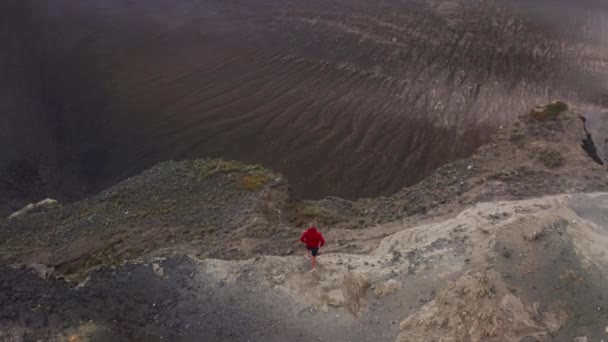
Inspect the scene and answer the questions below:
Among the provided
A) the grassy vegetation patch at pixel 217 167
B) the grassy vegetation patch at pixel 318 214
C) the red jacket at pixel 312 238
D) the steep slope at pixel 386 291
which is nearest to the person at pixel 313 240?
the red jacket at pixel 312 238

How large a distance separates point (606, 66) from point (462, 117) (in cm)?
821

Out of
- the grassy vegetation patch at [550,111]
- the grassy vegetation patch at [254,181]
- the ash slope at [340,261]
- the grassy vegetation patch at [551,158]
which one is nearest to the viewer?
the ash slope at [340,261]

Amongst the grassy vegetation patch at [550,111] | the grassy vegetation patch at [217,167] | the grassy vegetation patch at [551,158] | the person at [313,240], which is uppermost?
the grassy vegetation patch at [550,111]

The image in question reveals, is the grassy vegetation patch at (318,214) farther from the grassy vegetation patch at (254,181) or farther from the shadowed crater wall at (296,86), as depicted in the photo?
the shadowed crater wall at (296,86)

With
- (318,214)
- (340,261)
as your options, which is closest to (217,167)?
(318,214)

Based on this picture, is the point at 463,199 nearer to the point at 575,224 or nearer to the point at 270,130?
the point at 575,224

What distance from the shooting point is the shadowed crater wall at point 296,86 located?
76.5 ft

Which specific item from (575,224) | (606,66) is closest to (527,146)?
(575,224)

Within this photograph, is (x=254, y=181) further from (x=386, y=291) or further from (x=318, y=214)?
(x=386, y=291)

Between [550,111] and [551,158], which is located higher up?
[550,111]

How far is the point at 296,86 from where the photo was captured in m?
26.4

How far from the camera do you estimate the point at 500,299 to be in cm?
1168

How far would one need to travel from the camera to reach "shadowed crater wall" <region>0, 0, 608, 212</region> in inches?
918

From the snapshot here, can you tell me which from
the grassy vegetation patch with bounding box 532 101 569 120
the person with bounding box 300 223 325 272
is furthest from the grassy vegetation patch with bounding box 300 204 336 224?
the grassy vegetation patch with bounding box 532 101 569 120
